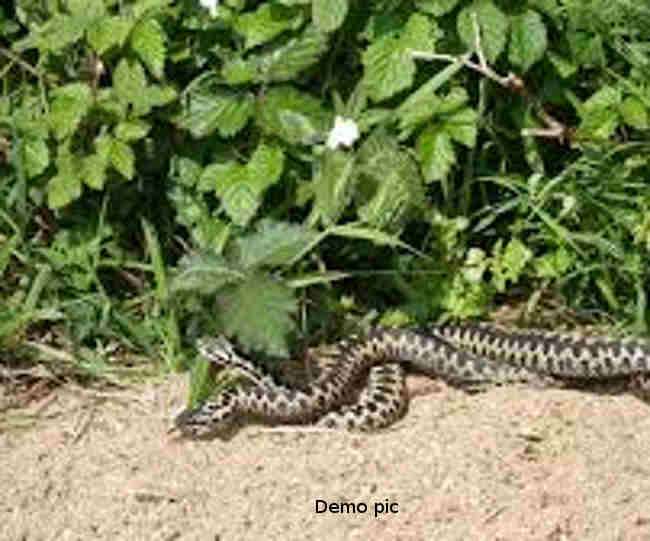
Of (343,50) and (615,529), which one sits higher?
(343,50)

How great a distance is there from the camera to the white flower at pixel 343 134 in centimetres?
726

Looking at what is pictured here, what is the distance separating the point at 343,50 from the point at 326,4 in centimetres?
47

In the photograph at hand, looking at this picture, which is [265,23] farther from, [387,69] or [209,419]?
[209,419]

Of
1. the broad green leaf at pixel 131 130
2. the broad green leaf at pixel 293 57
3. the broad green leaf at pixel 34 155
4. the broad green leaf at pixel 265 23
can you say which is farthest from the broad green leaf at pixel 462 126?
the broad green leaf at pixel 34 155

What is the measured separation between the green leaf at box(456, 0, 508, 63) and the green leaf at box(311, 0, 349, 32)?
1.65 feet

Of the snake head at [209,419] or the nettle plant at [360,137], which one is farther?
the nettle plant at [360,137]

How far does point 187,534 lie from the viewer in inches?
253

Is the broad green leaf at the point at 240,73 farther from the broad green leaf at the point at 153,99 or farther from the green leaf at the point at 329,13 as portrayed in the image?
the green leaf at the point at 329,13

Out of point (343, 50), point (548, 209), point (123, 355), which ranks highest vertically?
point (343, 50)

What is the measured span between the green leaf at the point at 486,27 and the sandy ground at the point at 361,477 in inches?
56.4

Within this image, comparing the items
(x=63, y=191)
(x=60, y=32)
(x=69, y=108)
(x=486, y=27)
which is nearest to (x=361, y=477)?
(x=63, y=191)

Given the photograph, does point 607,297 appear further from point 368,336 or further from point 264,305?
point 264,305

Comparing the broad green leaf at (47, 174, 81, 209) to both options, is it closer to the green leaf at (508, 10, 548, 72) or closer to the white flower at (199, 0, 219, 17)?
the white flower at (199, 0, 219, 17)

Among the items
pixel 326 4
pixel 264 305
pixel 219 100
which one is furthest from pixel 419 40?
pixel 264 305
